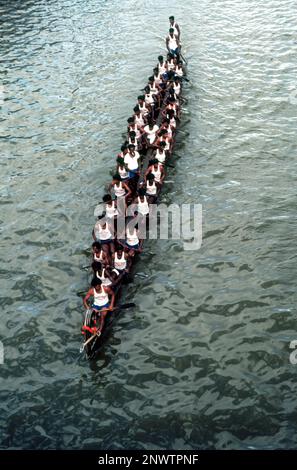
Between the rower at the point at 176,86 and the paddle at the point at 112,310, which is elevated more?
the rower at the point at 176,86

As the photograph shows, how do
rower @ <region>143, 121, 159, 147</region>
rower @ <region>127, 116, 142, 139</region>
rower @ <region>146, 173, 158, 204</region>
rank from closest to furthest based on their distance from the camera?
rower @ <region>146, 173, 158, 204</region>, rower @ <region>127, 116, 142, 139</region>, rower @ <region>143, 121, 159, 147</region>

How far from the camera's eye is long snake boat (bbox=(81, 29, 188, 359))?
14492mm

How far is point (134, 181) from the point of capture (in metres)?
20.3

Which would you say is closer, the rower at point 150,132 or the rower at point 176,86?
the rower at point 150,132

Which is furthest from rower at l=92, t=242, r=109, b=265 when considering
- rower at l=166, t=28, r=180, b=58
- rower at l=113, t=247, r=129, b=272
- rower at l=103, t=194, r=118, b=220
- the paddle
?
rower at l=166, t=28, r=180, b=58

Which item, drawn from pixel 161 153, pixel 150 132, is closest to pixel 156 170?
pixel 161 153

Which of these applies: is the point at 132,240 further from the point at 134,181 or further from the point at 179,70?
the point at 179,70

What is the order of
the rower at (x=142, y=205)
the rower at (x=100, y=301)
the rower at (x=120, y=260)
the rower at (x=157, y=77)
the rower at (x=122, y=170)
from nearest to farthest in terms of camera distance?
the rower at (x=100, y=301)
the rower at (x=120, y=260)
the rower at (x=142, y=205)
the rower at (x=122, y=170)
the rower at (x=157, y=77)

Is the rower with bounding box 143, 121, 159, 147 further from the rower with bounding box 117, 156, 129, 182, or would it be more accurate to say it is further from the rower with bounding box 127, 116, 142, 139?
the rower with bounding box 117, 156, 129, 182

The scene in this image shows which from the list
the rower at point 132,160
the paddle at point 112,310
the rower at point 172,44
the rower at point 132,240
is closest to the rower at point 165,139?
the rower at point 132,160

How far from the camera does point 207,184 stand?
21.4 meters

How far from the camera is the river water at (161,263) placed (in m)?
12.7

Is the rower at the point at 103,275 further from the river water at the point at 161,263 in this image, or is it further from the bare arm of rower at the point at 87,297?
the river water at the point at 161,263
